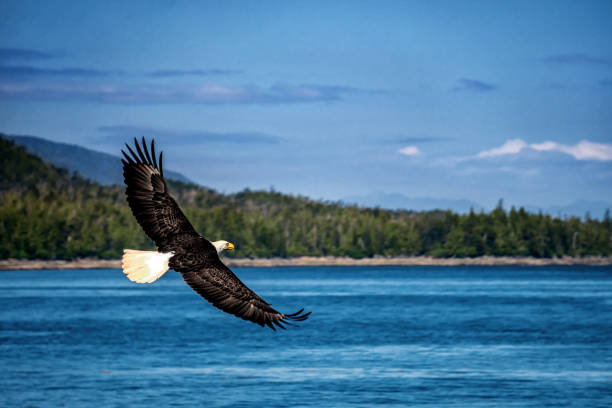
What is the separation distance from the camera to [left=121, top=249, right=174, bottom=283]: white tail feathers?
1438 cm

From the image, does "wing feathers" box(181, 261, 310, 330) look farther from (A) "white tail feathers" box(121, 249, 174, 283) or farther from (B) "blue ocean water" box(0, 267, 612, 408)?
(B) "blue ocean water" box(0, 267, 612, 408)

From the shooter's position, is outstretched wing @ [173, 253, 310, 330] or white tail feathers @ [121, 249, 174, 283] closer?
white tail feathers @ [121, 249, 174, 283]

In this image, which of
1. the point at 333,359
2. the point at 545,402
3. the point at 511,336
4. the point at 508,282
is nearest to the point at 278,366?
the point at 333,359

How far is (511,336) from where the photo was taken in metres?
81.0

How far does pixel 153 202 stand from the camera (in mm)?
15562

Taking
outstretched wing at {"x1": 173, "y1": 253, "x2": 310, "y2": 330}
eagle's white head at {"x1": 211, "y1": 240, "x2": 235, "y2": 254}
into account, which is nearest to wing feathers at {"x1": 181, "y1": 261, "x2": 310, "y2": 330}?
outstretched wing at {"x1": 173, "y1": 253, "x2": 310, "y2": 330}

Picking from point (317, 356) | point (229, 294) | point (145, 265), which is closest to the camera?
point (145, 265)

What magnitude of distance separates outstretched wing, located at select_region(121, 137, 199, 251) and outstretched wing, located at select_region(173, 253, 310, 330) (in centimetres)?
86

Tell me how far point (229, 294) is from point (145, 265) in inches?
96.1

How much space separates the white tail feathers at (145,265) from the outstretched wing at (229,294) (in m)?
1.06

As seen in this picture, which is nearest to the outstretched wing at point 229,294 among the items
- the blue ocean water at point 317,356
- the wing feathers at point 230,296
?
the wing feathers at point 230,296

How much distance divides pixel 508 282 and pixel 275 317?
187m

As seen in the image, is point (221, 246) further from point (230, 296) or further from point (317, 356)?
point (317, 356)

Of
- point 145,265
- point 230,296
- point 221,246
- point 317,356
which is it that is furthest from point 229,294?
point 317,356
